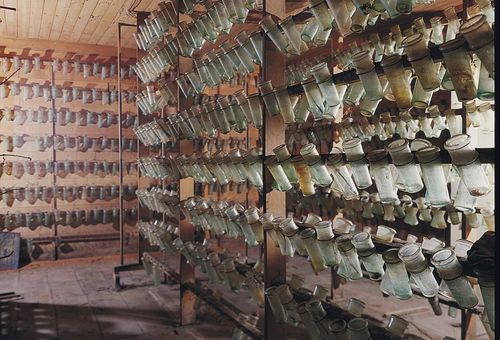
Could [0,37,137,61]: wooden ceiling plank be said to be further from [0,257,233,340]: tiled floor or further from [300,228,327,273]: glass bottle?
[300,228,327,273]: glass bottle

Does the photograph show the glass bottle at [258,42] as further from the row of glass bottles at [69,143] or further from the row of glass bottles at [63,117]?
the row of glass bottles at [63,117]

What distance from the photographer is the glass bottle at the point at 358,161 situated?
1.61 meters

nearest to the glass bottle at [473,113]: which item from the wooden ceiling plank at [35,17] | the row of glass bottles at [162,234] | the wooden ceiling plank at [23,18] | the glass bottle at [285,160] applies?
the glass bottle at [285,160]

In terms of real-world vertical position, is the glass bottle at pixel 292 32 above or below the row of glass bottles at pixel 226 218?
above

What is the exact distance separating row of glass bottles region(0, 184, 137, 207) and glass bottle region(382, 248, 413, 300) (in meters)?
4.80

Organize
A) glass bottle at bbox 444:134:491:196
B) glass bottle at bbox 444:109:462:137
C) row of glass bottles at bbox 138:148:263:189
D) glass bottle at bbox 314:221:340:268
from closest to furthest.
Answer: glass bottle at bbox 444:134:491:196, glass bottle at bbox 314:221:340:268, row of glass bottles at bbox 138:148:263:189, glass bottle at bbox 444:109:462:137

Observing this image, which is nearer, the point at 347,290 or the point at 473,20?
the point at 473,20

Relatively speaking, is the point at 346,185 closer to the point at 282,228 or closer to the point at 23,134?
the point at 282,228

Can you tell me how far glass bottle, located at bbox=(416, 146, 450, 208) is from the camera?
1.38 meters

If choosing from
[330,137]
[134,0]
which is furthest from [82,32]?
[330,137]

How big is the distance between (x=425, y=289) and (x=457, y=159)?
0.41 metres

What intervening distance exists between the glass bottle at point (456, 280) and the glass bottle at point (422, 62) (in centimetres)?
51

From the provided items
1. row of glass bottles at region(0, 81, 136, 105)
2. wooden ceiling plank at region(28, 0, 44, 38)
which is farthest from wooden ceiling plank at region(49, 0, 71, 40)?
row of glass bottles at region(0, 81, 136, 105)

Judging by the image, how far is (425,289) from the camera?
56.2 inches
